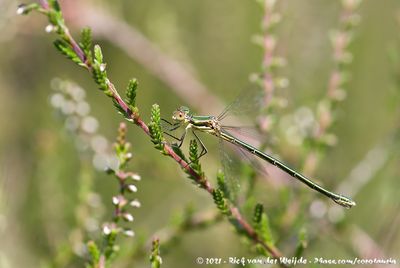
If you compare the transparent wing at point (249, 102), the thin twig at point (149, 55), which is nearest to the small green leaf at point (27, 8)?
the transparent wing at point (249, 102)

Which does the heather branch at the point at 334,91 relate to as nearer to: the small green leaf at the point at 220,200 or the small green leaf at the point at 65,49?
the small green leaf at the point at 220,200

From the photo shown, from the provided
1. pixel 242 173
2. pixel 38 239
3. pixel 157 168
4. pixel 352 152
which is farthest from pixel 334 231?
pixel 352 152

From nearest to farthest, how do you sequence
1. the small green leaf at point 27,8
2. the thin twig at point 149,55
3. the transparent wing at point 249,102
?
the small green leaf at point 27,8
the transparent wing at point 249,102
the thin twig at point 149,55

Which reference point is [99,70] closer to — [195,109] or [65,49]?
[65,49]

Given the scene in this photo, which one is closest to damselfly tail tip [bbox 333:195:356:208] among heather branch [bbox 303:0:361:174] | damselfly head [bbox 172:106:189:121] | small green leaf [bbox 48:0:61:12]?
heather branch [bbox 303:0:361:174]

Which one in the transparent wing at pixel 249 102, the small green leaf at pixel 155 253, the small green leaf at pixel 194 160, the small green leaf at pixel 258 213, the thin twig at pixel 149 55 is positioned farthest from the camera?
the thin twig at pixel 149 55

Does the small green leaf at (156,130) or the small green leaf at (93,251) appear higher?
the small green leaf at (156,130)
